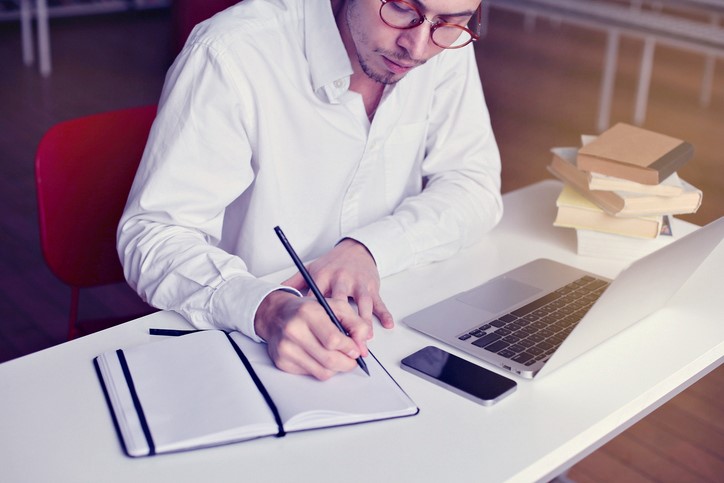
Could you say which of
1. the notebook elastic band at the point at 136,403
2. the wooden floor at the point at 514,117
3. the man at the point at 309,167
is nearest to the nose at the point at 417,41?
the man at the point at 309,167

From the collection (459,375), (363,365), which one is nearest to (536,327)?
(459,375)

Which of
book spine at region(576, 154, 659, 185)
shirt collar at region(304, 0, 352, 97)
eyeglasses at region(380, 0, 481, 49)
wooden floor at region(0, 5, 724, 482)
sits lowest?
wooden floor at region(0, 5, 724, 482)

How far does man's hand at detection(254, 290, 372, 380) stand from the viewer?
1.09m

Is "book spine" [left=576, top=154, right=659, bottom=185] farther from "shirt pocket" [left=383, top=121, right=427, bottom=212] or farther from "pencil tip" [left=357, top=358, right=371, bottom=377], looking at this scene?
"pencil tip" [left=357, top=358, right=371, bottom=377]

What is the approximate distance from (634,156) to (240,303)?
2.49 feet

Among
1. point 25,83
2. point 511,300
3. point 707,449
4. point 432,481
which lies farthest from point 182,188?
point 25,83

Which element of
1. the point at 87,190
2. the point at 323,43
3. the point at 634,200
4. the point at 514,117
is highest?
the point at 323,43

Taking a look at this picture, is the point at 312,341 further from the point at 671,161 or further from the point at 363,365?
the point at 671,161

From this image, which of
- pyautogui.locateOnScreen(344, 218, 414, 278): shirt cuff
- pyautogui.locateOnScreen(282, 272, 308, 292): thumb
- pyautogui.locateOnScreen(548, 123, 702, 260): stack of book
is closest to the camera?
pyautogui.locateOnScreen(282, 272, 308, 292): thumb

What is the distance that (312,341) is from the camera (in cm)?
109

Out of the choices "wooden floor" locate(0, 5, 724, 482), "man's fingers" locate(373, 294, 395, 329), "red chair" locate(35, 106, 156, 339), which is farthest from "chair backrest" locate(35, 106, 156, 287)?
"wooden floor" locate(0, 5, 724, 482)

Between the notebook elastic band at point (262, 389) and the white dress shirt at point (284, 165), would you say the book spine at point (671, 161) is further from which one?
the notebook elastic band at point (262, 389)

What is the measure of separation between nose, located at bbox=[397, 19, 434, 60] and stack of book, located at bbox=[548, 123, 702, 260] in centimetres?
37

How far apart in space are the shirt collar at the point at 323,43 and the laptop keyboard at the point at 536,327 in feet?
1.64
